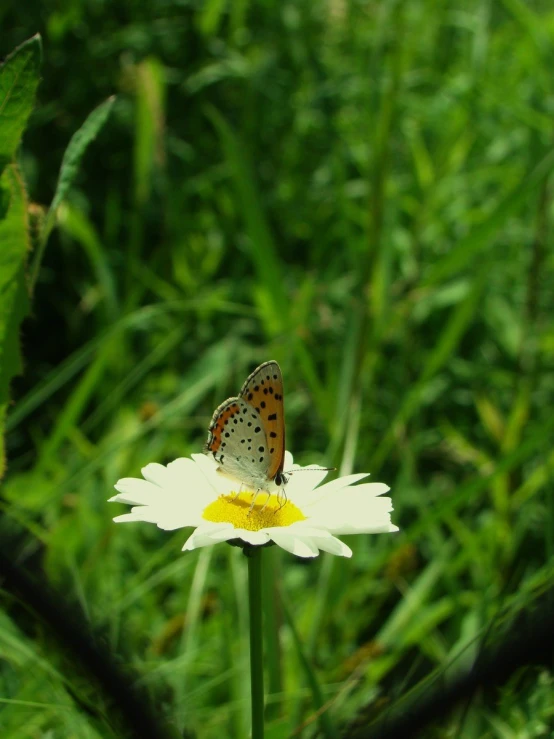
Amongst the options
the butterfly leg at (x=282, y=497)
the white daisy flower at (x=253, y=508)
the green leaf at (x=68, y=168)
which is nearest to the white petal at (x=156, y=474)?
the white daisy flower at (x=253, y=508)

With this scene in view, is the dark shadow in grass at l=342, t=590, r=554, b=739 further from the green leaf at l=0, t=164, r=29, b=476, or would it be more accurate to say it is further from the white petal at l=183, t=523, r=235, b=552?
the green leaf at l=0, t=164, r=29, b=476

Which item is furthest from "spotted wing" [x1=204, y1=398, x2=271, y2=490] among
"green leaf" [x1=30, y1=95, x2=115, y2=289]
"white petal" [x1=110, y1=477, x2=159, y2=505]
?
"green leaf" [x1=30, y1=95, x2=115, y2=289]

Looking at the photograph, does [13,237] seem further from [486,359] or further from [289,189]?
[289,189]

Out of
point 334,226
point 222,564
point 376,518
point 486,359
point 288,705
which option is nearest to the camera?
point 376,518

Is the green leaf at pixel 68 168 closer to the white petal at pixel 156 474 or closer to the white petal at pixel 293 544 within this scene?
the white petal at pixel 156 474

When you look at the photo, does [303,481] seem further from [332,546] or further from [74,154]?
[74,154]

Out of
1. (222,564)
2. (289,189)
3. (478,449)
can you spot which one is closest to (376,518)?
(222,564)
